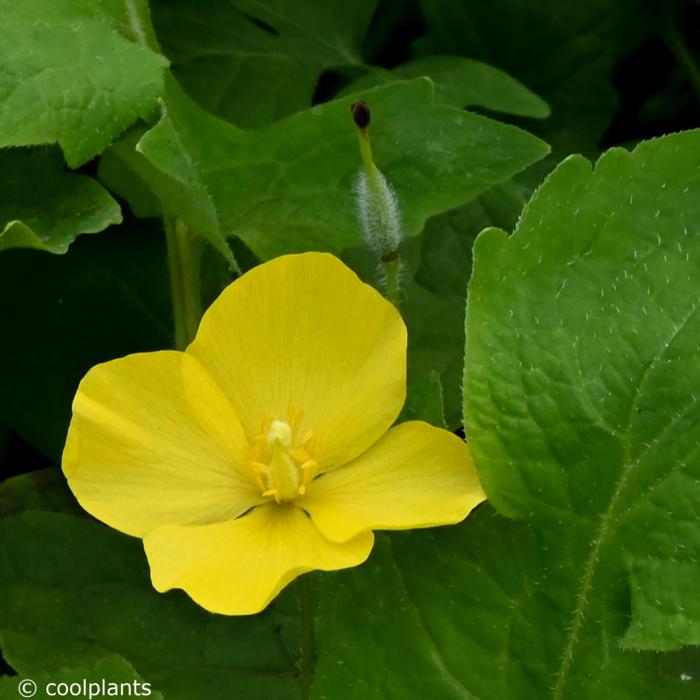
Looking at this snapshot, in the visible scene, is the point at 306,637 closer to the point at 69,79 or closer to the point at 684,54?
the point at 69,79

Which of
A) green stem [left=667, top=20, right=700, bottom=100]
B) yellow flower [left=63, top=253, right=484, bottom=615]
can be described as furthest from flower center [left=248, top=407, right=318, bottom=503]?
green stem [left=667, top=20, right=700, bottom=100]

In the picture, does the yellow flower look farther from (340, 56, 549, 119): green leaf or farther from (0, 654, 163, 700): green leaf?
(340, 56, 549, 119): green leaf

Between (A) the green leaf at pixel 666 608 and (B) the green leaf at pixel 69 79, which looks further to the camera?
(B) the green leaf at pixel 69 79

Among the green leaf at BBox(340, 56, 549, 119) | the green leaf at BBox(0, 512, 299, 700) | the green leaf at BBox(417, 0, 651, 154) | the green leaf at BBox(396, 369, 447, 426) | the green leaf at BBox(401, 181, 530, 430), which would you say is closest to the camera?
the green leaf at BBox(396, 369, 447, 426)

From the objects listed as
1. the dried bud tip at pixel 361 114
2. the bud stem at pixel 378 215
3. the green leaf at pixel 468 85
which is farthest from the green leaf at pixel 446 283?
the dried bud tip at pixel 361 114

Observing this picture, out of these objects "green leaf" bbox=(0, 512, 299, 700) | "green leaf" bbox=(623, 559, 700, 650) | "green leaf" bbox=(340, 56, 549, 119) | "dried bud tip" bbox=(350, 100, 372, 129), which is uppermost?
"dried bud tip" bbox=(350, 100, 372, 129)

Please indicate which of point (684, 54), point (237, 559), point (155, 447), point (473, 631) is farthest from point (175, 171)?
point (684, 54)

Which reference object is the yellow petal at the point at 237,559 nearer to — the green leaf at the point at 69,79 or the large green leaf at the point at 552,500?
the large green leaf at the point at 552,500
